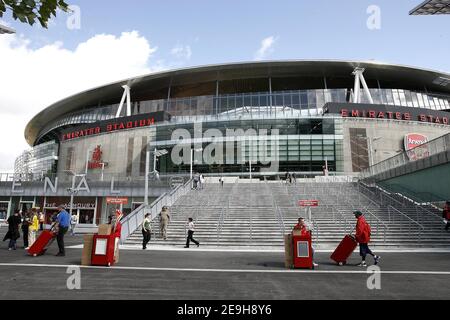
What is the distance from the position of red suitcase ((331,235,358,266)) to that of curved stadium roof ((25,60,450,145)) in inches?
1908

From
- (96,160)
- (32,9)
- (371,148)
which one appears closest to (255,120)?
(371,148)

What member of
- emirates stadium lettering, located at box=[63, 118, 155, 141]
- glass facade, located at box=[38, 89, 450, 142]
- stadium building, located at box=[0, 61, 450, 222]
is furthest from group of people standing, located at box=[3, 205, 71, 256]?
emirates stadium lettering, located at box=[63, 118, 155, 141]

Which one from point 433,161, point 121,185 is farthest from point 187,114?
point 433,161

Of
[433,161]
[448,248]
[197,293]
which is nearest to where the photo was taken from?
[197,293]

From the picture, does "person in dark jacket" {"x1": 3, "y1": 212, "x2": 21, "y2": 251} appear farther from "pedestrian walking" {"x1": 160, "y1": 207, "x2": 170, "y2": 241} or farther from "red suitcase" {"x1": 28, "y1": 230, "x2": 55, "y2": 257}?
"pedestrian walking" {"x1": 160, "y1": 207, "x2": 170, "y2": 241}

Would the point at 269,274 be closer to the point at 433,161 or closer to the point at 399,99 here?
the point at 433,161

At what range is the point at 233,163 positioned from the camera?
4938cm

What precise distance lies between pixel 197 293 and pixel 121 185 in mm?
32016

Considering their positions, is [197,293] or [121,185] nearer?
[197,293]

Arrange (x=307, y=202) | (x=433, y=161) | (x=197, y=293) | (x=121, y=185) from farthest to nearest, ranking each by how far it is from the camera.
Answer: (x=121, y=185)
(x=433, y=161)
(x=307, y=202)
(x=197, y=293)

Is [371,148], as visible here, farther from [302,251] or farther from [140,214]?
[302,251]

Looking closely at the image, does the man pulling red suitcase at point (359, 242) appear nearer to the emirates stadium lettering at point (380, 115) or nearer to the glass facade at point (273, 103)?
the glass facade at point (273, 103)

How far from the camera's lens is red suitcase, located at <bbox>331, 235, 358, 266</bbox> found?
31.7ft

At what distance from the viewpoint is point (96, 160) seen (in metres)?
56.1
